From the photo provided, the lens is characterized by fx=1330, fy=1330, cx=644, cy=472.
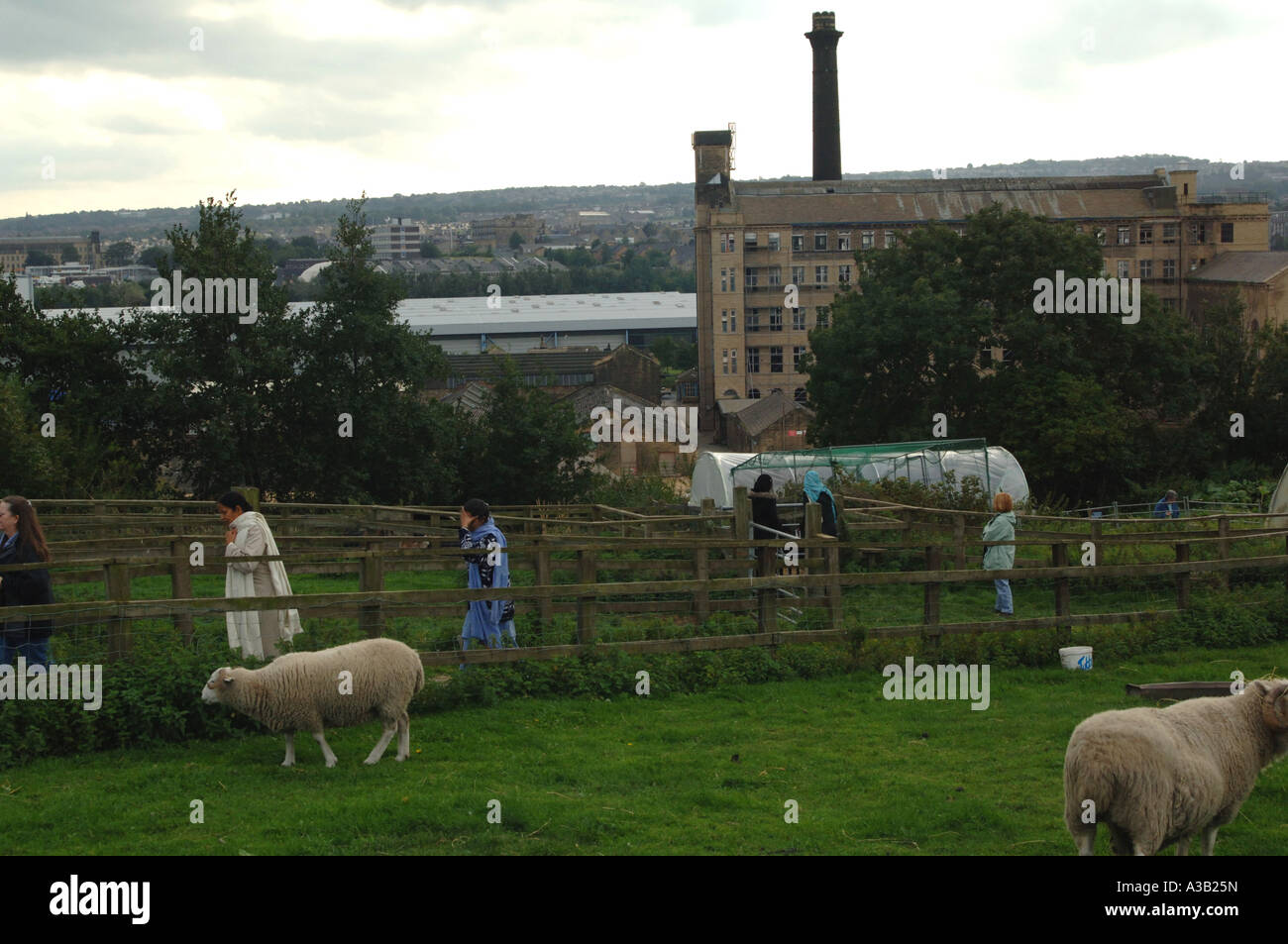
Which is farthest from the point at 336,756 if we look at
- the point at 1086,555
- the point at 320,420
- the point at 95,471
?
the point at 320,420

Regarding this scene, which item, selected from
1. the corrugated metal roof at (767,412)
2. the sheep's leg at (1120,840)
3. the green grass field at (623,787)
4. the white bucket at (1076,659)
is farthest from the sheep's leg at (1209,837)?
the corrugated metal roof at (767,412)

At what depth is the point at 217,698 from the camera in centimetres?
1030

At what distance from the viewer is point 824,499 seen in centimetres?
1764

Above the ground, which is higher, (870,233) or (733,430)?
(870,233)

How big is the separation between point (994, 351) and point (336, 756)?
84.7 metres

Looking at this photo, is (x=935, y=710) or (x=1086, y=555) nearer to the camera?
(x=935, y=710)

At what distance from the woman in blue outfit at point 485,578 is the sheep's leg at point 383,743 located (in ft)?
7.64

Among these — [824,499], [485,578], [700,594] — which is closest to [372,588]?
[485,578]

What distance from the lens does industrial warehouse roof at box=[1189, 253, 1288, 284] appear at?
3745 inches

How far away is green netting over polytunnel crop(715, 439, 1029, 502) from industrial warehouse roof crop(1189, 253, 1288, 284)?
7024 centimetres

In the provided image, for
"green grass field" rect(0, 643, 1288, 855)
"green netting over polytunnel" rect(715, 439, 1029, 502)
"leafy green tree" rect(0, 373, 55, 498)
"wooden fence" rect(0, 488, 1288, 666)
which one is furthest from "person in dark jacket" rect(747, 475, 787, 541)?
"leafy green tree" rect(0, 373, 55, 498)

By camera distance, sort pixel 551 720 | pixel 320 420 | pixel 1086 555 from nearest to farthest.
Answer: pixel 551 720
pixel 1086 555
pixel 320 420

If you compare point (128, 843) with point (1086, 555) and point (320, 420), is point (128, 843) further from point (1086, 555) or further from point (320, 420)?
point (320, 420)

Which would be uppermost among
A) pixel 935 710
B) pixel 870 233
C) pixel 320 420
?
pixel 870 233
